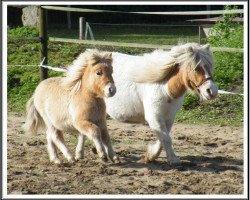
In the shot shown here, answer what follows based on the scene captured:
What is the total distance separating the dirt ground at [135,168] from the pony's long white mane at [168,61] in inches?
35.5

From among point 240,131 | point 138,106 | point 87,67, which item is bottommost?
point 240,131

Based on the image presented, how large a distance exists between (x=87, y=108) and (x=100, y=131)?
27cm

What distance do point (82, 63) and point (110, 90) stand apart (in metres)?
0.63

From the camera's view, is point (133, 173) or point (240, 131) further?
point (240, 131)

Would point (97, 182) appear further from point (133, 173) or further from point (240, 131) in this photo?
point (240, 131)

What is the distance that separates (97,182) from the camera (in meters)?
5.54

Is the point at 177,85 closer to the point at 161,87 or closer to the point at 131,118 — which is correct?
the point at 161,87

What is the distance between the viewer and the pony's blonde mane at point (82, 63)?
20.1 feet

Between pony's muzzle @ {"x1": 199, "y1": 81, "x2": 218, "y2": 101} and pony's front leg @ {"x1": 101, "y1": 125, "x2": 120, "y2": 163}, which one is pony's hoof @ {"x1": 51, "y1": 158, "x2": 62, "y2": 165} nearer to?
pony's front leg @ {"x1": 101, "y1": 125, "x2": 120, "y2": 163}

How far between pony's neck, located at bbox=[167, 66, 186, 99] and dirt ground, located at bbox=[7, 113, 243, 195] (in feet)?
2.41

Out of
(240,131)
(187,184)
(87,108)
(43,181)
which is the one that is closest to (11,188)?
(43,181)

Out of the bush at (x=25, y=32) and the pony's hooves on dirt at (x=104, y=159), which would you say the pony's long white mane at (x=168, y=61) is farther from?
→ the bush at (x=25, y=32)

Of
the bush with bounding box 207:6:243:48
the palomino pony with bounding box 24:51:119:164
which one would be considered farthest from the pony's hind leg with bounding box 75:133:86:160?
the bush with bounding box 207:6:243:48

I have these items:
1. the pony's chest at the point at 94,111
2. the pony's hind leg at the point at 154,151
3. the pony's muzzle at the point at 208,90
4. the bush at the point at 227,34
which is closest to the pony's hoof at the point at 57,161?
the pony's chest at the point at 94,111
